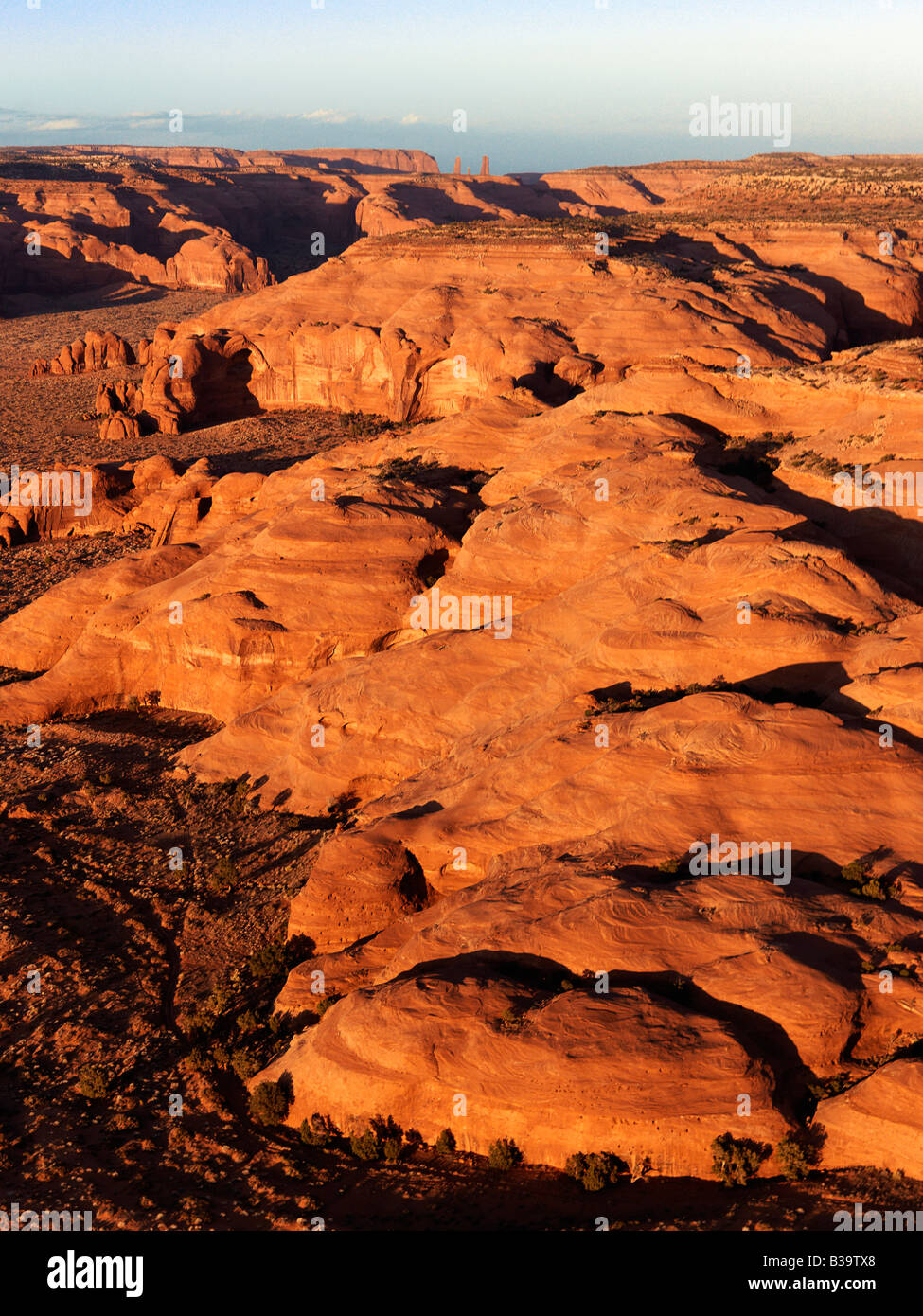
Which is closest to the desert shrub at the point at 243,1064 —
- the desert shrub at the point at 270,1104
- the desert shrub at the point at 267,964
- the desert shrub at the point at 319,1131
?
the desert shrub at the point at 270,1104

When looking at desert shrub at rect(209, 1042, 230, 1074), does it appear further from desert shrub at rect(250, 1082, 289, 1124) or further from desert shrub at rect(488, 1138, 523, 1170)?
desert shrub at rect(488, 1138, 523, 1170)

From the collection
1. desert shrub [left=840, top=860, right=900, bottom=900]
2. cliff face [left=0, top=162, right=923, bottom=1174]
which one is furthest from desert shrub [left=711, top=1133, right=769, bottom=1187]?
desert shrub [left=840, top=860, right=900, bottom=900]

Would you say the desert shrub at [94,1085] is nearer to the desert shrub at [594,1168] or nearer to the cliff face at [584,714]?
the cliff face at [584,714]

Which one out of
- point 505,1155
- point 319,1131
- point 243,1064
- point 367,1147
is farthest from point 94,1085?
point 505,1155

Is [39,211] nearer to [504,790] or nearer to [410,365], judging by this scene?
[410,365]

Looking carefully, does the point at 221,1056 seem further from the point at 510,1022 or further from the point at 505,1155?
the point at 510,1022
